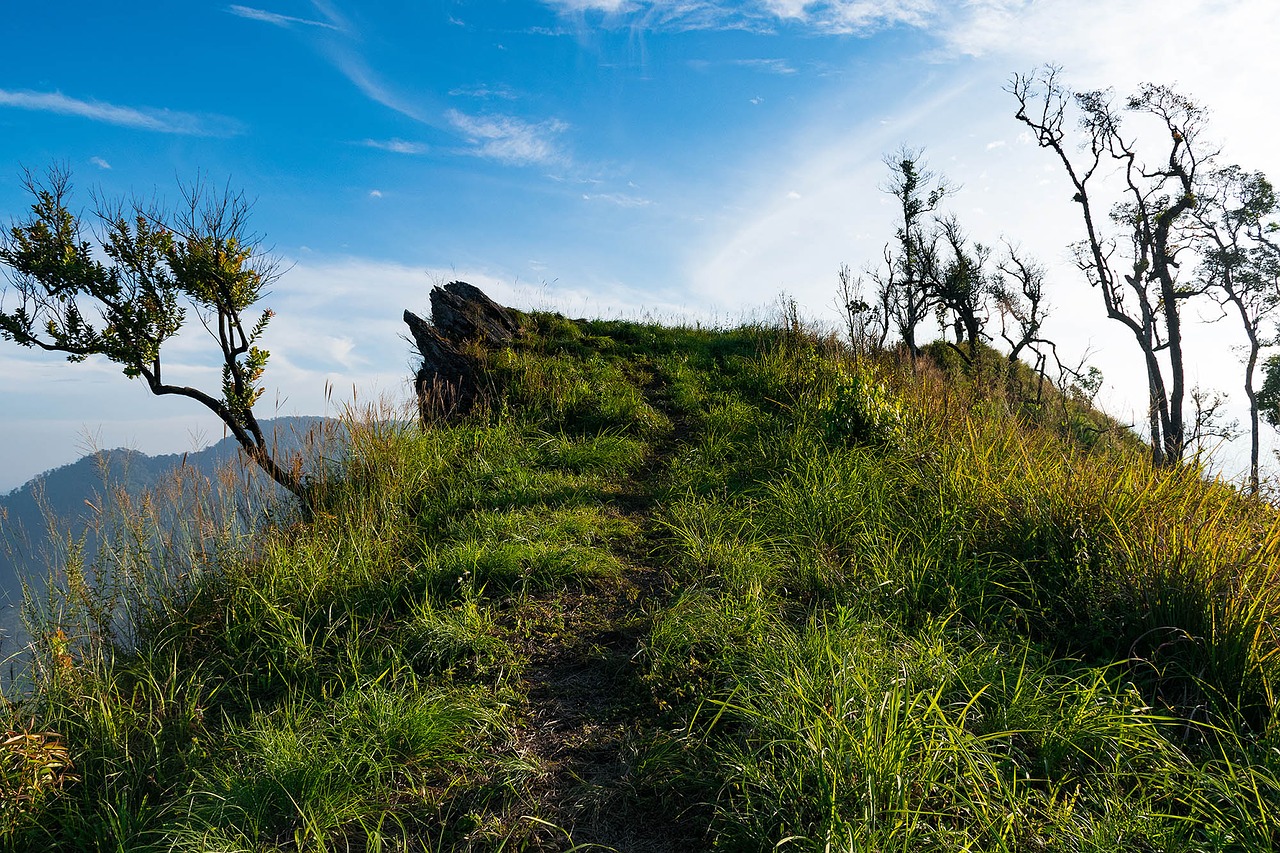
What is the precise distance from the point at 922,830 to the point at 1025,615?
1.92 meters

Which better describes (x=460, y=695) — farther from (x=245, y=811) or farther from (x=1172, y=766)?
Answer: (x=1172, y=766)

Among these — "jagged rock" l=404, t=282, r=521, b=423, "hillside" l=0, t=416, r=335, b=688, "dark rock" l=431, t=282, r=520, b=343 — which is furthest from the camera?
"dark rock" l=431, t=282, r=520, b=343

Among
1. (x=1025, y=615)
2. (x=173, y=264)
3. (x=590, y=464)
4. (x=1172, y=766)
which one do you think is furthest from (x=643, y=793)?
(x=173, y=264)

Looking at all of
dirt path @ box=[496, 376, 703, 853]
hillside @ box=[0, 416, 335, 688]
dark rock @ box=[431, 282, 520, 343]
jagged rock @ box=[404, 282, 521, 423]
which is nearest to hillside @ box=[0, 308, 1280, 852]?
dirt path @ box=[496, 376, 703, 853]

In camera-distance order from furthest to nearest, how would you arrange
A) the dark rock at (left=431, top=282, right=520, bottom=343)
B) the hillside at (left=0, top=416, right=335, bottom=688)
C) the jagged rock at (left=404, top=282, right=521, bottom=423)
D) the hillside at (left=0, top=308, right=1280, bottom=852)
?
the dark rock at (left=431, top=282, right=520, bottom=343), the jagged rock at (left=404, top=282, right=521, bottom=423), the hillside at (left=0, top=416, right=335, bottom=688), the hillside at (left=0, top=308, right=1280, bottom=852)

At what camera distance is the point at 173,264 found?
787cm

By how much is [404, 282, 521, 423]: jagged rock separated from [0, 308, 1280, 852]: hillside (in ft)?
10.4

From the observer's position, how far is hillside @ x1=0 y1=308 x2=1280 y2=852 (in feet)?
7.81

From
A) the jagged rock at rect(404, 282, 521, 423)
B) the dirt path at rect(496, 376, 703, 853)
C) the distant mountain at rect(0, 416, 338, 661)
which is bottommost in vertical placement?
the dirt path at rect(496, 376, 703, 853)

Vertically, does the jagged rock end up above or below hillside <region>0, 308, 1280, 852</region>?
above

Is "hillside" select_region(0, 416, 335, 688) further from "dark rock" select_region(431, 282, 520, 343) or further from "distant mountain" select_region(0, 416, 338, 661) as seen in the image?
"dark rock" select_region(431, 282, 520, 343)

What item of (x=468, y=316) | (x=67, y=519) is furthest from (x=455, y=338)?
(x=67, y=519)

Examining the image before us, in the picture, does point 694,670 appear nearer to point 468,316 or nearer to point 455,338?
point 455,338

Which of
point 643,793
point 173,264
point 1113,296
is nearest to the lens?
point 643,793
